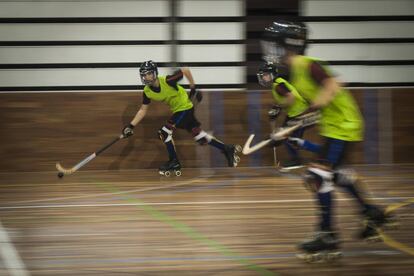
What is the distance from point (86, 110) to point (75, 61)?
0.82 metres

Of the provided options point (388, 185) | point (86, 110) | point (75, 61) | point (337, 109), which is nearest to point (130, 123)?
point (86, 110)

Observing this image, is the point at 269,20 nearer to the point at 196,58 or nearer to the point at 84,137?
the point at 196,58

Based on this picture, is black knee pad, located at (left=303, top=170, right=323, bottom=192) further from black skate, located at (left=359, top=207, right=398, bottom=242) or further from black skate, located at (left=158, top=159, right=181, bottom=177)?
black skate, located at (left=158, top=159, right=181, bottom=177)

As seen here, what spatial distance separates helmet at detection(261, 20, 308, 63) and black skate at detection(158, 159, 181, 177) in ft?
16.2

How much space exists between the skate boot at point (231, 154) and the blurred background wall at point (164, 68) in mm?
500

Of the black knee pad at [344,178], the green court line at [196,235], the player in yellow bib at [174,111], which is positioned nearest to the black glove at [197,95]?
the player in yellow bib at [174,111]

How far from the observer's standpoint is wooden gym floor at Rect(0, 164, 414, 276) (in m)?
4.41

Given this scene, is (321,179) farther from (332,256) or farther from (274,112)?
(274,112)

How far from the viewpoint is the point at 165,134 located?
30.9 feet

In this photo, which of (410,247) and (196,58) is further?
(196,58)

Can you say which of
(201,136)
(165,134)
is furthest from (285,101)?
(165,134)

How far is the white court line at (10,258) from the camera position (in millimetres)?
4312

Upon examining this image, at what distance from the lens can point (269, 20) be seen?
10531 mm

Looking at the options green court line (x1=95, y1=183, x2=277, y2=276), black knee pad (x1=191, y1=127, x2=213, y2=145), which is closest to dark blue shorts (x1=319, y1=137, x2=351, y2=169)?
green court line (x1=95, y1=183, x2=277, y2=276)
